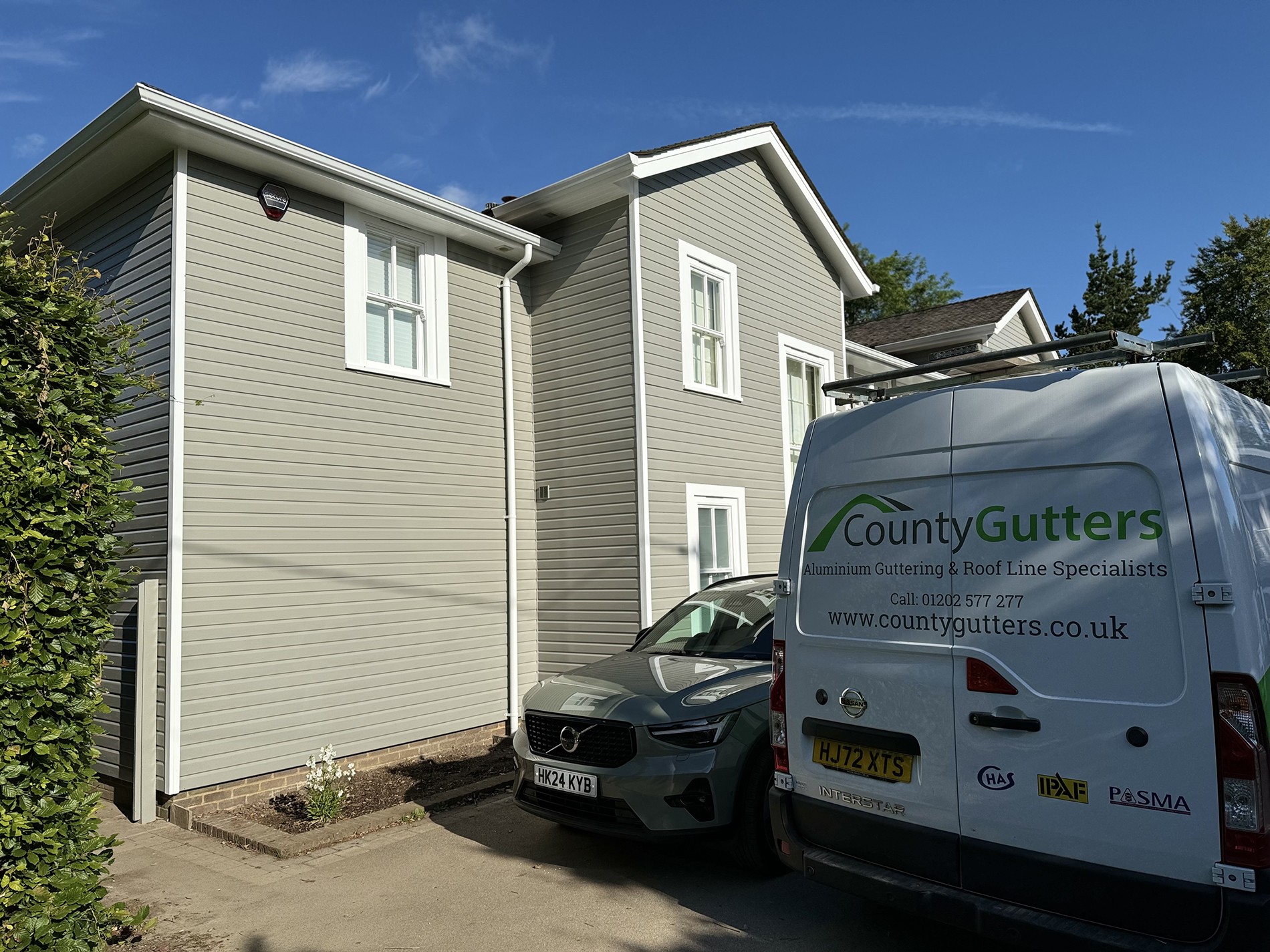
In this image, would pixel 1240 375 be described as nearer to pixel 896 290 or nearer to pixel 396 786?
pixel 396 786

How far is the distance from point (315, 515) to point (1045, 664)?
627cm

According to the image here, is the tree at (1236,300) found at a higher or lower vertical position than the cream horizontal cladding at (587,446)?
higher

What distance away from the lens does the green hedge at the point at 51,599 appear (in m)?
3.65

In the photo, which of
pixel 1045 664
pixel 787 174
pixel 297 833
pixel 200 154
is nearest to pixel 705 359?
pixel 787 174

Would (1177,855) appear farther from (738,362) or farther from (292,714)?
(738,362)

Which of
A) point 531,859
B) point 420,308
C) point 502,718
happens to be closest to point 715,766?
point 531,859

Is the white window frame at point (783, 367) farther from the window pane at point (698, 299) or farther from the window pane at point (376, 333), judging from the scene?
the window pane at point (376, 333)

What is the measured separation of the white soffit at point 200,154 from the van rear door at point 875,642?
5.62 m

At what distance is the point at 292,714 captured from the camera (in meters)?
7.38

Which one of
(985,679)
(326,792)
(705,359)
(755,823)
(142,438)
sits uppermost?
(705,359)

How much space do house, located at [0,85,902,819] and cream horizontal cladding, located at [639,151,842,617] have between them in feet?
0.15

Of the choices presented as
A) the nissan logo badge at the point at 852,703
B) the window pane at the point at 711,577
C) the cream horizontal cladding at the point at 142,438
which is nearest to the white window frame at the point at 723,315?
the window pane at the point at 711,577

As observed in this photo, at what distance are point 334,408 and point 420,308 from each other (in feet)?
5.01

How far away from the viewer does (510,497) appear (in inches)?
375
